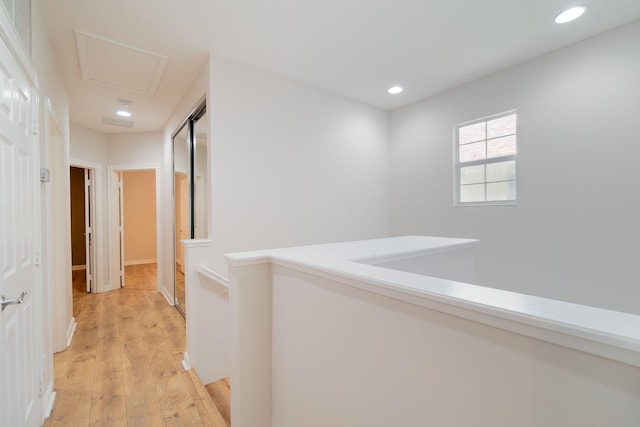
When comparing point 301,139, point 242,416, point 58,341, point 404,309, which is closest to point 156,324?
point 58,341

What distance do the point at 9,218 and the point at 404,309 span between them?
1.68 m

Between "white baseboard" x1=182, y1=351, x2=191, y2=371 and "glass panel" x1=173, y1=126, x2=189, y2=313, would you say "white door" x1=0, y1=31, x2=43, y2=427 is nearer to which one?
"white baseboard" x1=182, y1=351, x2=191, y2=371

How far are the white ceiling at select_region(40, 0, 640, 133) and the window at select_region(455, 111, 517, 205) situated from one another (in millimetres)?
579

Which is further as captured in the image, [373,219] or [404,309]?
[373,219]

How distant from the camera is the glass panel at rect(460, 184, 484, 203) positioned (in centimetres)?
331

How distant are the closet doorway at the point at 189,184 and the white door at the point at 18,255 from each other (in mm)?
1310

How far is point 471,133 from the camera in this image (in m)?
3.38

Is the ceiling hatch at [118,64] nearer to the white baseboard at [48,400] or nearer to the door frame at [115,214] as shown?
the door frame at [115,214]

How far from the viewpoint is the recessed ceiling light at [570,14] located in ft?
6.86

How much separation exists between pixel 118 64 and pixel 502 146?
4.11 metres

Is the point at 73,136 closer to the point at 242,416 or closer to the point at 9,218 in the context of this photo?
the point at 9,218

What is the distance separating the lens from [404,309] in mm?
914

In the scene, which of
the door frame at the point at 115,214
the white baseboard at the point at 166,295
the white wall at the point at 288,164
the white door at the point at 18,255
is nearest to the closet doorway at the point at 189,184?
the white baseboard at the point at 166,295

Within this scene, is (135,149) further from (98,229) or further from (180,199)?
(180,199)
